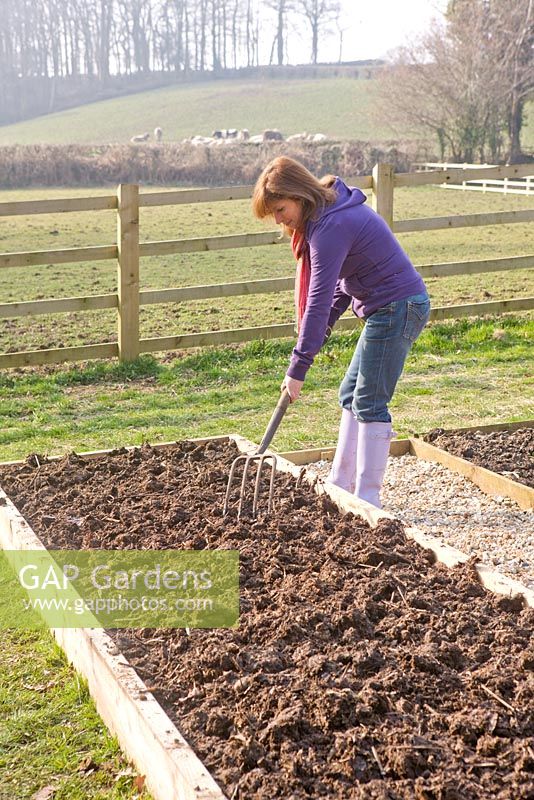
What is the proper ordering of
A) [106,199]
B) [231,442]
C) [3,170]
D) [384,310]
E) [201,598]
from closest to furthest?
1. [201,598]
2. [384,310]
3. [231,442]
4. [106,199]
5. [3,170]

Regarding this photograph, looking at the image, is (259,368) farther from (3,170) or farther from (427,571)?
(3,170)

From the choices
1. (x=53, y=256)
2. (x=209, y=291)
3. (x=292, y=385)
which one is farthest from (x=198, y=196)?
(x=292, y=385)

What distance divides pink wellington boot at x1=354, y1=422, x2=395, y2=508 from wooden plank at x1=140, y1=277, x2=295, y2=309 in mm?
4191

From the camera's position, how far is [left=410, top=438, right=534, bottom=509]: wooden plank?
5156mm

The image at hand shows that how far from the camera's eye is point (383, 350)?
4.53 metres

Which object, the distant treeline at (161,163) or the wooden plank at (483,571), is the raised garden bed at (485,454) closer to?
the wooden plank at (483,571)

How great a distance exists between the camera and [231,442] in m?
5.65

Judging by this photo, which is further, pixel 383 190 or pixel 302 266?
pixel 383 190

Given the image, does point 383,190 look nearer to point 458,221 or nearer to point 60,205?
point 458,221

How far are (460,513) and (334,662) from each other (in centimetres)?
226

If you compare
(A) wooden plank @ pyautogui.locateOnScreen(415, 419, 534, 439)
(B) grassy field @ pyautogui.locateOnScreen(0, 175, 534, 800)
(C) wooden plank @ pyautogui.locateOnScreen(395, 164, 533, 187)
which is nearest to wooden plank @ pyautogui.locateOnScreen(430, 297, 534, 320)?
(B) grassy field @ pyautogui.locateOnScreen(0, 175, 534, 800)

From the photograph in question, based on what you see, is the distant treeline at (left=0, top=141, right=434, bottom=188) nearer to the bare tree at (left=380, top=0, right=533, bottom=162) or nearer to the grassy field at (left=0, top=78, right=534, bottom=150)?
the bare tree at (left=380, top=0, right=533, bottom=162)

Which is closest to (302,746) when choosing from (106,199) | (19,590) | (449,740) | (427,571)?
(449,740)

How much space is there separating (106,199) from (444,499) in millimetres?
4558
